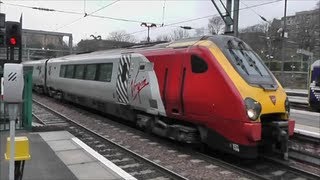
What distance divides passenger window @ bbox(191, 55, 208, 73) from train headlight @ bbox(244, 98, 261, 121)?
1.36m

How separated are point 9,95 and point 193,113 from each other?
560 centimetres

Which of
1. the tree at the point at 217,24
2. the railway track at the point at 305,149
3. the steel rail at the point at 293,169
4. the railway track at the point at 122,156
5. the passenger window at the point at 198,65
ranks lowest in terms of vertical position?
the railway track at the point at 122,156

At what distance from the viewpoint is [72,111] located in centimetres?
1984

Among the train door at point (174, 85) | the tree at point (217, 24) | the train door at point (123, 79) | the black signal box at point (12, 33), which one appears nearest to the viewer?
the train door at point (174, 85)

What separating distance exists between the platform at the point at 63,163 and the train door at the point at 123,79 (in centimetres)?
298

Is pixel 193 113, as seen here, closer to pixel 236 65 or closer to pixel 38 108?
pixel 236 65

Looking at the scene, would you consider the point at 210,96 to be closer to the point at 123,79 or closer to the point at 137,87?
the point at 137,87

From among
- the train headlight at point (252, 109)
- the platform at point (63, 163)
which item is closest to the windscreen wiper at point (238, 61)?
the train headlight at point (252, 109)

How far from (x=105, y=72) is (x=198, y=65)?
643 centimetres

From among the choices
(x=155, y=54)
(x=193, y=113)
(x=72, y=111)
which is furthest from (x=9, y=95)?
(x=72, y=111)

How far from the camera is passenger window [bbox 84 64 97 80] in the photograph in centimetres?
1735

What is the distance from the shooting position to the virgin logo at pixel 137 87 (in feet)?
40.6

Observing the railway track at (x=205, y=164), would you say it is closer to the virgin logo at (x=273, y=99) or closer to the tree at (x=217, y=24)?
the virgin logo at (x=273, y=99)

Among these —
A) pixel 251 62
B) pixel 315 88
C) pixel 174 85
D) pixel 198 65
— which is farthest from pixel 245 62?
pixel 315 88
